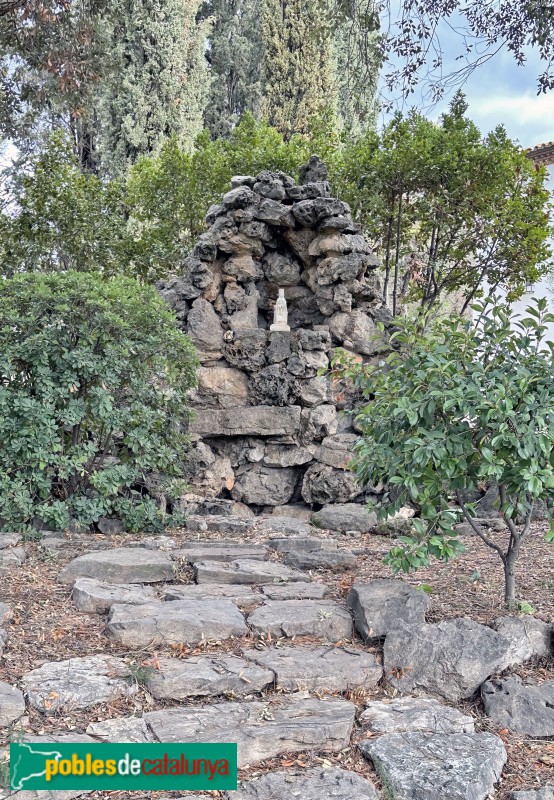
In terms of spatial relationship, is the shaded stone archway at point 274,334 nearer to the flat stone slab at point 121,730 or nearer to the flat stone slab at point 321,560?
the flat stone slab at point 321,560

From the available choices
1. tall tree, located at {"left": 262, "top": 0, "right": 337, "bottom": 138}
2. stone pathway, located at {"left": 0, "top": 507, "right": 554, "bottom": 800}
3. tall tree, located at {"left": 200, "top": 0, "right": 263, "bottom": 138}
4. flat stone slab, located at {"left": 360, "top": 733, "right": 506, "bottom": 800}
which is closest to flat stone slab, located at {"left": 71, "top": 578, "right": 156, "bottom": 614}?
stone pathway, located at {"left": 0, "top": 507, "right": 554, "bottom": 800}

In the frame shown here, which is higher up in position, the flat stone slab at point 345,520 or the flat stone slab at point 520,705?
the flat stone slab at point 345,520

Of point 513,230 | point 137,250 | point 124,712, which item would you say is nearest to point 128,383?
point 124,712

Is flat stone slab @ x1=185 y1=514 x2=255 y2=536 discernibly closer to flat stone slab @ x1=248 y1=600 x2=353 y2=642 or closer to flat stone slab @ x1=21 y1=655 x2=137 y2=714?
flat stone slab @ x1=248 y1=600 x2=353 y2=642

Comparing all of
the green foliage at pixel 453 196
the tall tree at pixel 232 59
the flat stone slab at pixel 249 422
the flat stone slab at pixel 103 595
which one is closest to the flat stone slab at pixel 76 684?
the flat stone slab at pixel 103 595

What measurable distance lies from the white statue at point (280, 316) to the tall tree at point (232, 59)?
1856 centimetres

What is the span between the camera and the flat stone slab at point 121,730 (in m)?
3.18

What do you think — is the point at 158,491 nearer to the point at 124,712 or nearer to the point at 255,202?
the point at 124,712

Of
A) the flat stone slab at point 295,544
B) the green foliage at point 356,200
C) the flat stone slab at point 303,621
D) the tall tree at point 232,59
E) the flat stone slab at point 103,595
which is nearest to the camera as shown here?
the flat stone slab at point 303,621

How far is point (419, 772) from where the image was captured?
10.4 ft

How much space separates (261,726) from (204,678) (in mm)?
423

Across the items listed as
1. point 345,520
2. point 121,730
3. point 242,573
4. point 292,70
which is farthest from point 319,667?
point 292,70

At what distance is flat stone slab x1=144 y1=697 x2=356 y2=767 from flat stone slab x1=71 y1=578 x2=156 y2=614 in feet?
3.76

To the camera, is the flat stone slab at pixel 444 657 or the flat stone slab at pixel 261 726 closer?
the flat stone slab at pixel 261 726
